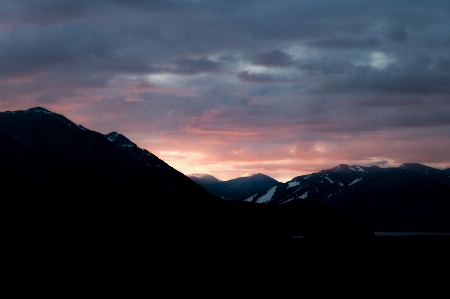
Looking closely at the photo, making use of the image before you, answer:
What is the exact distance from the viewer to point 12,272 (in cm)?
11725

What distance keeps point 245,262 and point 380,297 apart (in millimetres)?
66541

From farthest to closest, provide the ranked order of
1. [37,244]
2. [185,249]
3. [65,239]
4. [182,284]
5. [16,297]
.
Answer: [185,249] < [65,239] < [37,244] < [182,284] < [16,297]

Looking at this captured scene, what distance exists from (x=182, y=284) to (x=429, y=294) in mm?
49635

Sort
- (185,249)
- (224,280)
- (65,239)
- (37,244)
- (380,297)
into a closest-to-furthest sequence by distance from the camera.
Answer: (380,297), (224,280), (37,244), (65,239), (185,249)

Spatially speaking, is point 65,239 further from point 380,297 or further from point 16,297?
point 380,297

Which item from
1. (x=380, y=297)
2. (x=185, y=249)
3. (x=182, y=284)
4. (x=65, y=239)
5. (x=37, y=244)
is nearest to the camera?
(x=380, y=297)

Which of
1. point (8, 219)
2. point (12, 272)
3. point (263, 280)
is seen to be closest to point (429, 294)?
point (263, 280)

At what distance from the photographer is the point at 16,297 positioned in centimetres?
9200

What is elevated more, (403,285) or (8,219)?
(8,219)

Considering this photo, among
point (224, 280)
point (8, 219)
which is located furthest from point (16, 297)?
point (8, 219)

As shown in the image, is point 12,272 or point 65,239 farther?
point 65,239

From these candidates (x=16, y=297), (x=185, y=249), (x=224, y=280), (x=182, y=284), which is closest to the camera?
(x=16, y=297)

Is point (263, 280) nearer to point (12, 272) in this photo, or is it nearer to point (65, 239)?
point (12, 272)

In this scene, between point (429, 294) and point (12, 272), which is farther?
point (12, 272)
